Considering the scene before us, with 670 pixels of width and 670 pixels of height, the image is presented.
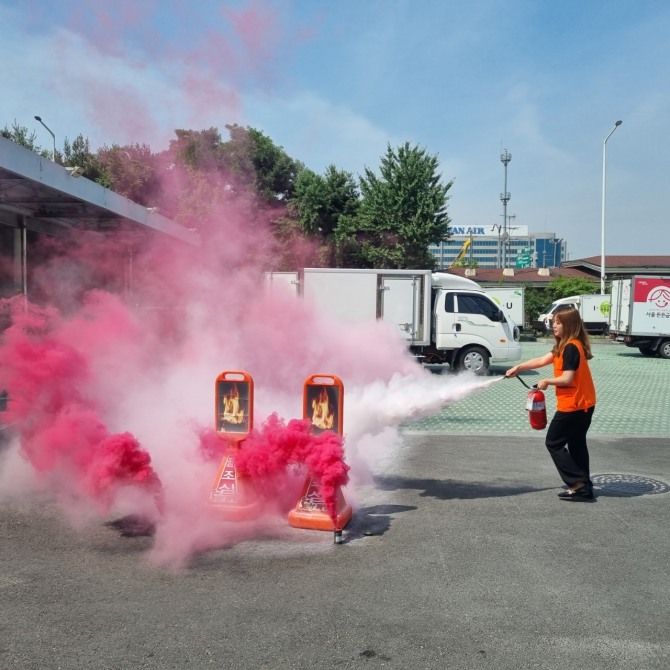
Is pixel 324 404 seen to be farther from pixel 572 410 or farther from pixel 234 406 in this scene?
pixel 572 410

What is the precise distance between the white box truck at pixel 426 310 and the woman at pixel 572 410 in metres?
9.27

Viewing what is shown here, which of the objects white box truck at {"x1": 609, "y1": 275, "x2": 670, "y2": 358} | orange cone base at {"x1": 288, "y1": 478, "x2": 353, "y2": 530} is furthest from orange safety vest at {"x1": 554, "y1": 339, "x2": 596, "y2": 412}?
white box truck at {"x1": 609, "y1": 275, "x2": 670, "y2": 358}

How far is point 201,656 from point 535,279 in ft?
168

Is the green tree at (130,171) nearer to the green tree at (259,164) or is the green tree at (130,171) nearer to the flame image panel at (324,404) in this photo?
the green tree at (259,164)

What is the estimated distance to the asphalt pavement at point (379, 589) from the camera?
3.35 m

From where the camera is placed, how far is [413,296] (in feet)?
51.8

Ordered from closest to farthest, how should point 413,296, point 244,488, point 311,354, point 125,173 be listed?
point 244,488 → point 311,354 → point 125,173 → point 413,296

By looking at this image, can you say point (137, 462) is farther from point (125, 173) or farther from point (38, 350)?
point (125, 173)

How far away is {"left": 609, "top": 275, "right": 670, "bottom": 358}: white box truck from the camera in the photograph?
22469 mm

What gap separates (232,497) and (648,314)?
21.1m

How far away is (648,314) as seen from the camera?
22.7 meters

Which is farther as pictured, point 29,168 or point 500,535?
point 29,168

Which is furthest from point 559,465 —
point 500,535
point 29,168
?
point 29,168

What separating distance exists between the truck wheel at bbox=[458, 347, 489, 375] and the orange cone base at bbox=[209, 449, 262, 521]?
11340 mm
